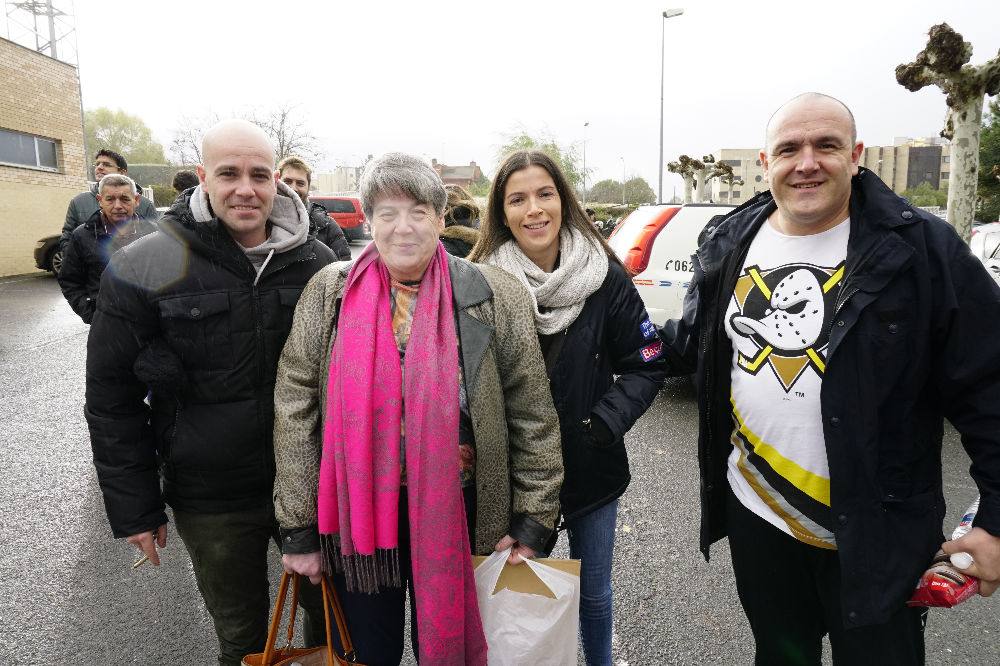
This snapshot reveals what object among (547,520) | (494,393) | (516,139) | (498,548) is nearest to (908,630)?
(547,520)

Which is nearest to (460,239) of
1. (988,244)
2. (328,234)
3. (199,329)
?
(199,329)

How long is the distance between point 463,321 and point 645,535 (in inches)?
97.6

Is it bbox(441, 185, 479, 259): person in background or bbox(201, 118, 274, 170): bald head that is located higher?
bbox(201, 118, 274, 170): bald head

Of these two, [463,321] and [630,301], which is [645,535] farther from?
[463,321]

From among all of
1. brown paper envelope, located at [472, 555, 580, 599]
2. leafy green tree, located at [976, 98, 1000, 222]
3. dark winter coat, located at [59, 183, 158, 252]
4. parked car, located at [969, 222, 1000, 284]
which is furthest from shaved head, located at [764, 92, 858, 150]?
leafy green tree, located at [976, 98, 1000, 222]

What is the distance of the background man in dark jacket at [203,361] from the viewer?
1.96 meters

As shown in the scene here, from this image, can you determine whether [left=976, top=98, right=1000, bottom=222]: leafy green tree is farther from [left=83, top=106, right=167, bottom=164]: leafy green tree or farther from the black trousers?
[left=83, top=106, right=167, bottom=164]: leafy green tree

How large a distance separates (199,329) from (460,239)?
1.18 m

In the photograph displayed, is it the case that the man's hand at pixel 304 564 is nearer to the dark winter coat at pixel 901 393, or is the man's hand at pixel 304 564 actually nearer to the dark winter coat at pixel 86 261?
the dark winter coat at pixel 901 393

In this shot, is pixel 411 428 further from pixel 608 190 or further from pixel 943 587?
pixel 608 190

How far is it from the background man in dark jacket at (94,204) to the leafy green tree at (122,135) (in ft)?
219

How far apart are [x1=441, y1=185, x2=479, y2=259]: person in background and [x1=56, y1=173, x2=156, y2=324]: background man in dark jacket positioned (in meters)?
2.83

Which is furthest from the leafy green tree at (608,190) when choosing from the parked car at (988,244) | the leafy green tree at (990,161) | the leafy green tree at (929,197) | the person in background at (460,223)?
the person in background at (460,223)

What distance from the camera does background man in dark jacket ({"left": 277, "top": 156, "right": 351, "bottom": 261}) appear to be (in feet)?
16.0
